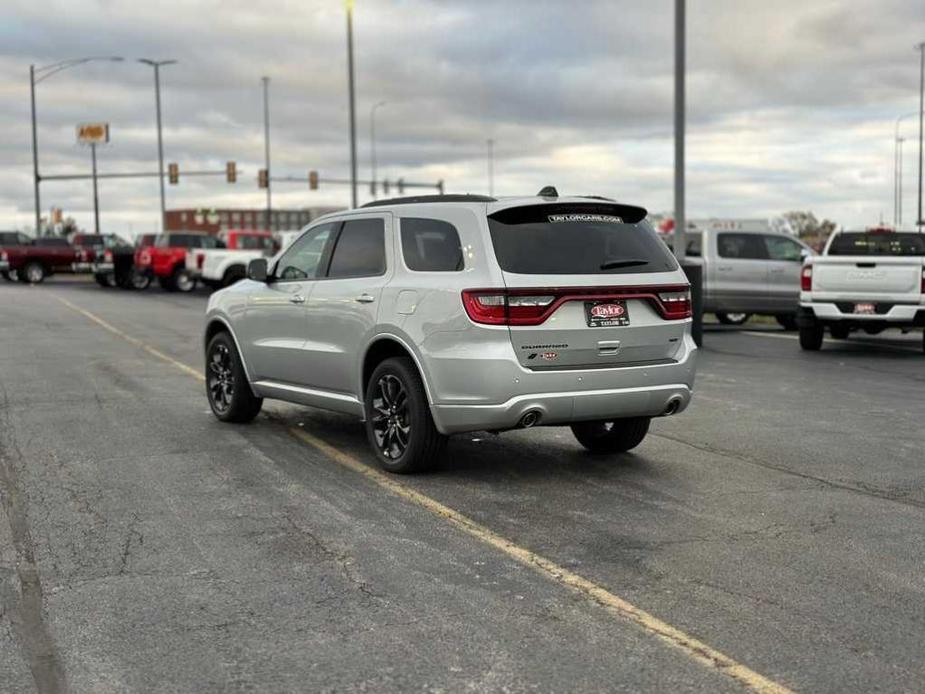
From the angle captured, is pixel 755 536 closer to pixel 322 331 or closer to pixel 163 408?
pixel 322 331

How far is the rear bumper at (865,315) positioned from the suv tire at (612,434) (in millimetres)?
8702

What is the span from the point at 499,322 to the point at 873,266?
1057cm

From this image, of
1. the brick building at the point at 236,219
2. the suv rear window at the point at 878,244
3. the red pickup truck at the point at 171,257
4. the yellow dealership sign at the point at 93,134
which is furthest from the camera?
the brick building at the point at 236,219

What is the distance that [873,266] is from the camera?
51.5 ft

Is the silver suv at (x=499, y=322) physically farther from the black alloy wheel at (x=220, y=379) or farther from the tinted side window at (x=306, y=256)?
the black alloy wheel at (x=220, y=379)

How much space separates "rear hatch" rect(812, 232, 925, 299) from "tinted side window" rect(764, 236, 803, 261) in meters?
4.09

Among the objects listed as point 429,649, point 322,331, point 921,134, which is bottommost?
point 429,649

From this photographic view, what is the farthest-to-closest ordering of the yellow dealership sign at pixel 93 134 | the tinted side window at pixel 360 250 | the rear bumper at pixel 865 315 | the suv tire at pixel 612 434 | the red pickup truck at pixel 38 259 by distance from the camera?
the yellow dealership sign at pixel 93 134, the red pickup truck at pixel 38 259, the rear bumper at pixel 865 315, the suv tire at pixel 612 434, the tinted side window at pixel 360 250

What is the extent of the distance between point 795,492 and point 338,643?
144 inches

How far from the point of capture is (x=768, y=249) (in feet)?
67.5

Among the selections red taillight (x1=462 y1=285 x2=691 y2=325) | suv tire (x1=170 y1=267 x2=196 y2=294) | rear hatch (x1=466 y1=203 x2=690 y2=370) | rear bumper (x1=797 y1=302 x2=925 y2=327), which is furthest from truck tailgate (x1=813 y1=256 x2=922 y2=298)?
suv tire (x1=170 y1=267 x2=196 y2=294)

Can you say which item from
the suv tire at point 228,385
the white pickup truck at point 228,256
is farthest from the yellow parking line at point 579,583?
the white pickup truck at point 228,256

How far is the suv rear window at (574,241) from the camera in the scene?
695 centimetres

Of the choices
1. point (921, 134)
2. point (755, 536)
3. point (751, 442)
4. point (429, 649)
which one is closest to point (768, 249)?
point (751, 442)
